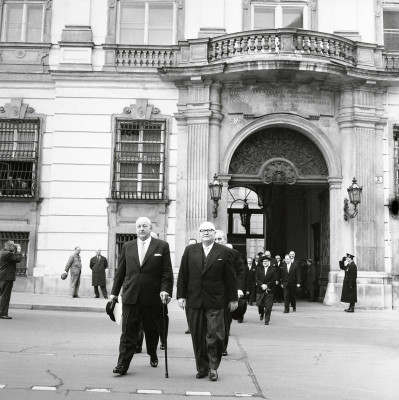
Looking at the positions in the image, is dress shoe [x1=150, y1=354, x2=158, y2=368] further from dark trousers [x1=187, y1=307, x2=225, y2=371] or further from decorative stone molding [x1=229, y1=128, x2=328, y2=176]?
decorative stone molding [x1=229, y1=128, x2=328, y2=176]

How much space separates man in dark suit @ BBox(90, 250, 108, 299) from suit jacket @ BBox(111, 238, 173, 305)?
40.1ft

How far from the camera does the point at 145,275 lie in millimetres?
8203

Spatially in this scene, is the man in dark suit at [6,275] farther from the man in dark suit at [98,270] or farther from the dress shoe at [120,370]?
the dress shoe at [120,370]

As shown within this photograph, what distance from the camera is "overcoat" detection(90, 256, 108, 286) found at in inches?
801

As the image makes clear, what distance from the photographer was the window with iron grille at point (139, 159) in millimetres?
21312

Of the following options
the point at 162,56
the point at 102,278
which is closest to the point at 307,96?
the point at 162,56

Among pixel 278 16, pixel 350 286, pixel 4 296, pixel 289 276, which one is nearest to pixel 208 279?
pixel 4 296

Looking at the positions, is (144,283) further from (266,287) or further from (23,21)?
(23,21)

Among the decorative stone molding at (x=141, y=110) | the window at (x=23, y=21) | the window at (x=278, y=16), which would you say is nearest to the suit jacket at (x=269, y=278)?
the decorative stone molding at (x=141, y=110)

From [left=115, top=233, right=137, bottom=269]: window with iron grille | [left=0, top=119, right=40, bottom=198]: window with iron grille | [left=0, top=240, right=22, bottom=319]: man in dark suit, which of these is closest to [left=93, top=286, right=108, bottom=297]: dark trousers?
[left=115, top=233, right=137, bottom=269]: window with iron grille

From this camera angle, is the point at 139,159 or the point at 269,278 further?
the point at 139,159

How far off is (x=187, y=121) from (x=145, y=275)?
13.6m

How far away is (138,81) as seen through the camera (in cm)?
2175

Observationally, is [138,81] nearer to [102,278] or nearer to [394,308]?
[102,278]
